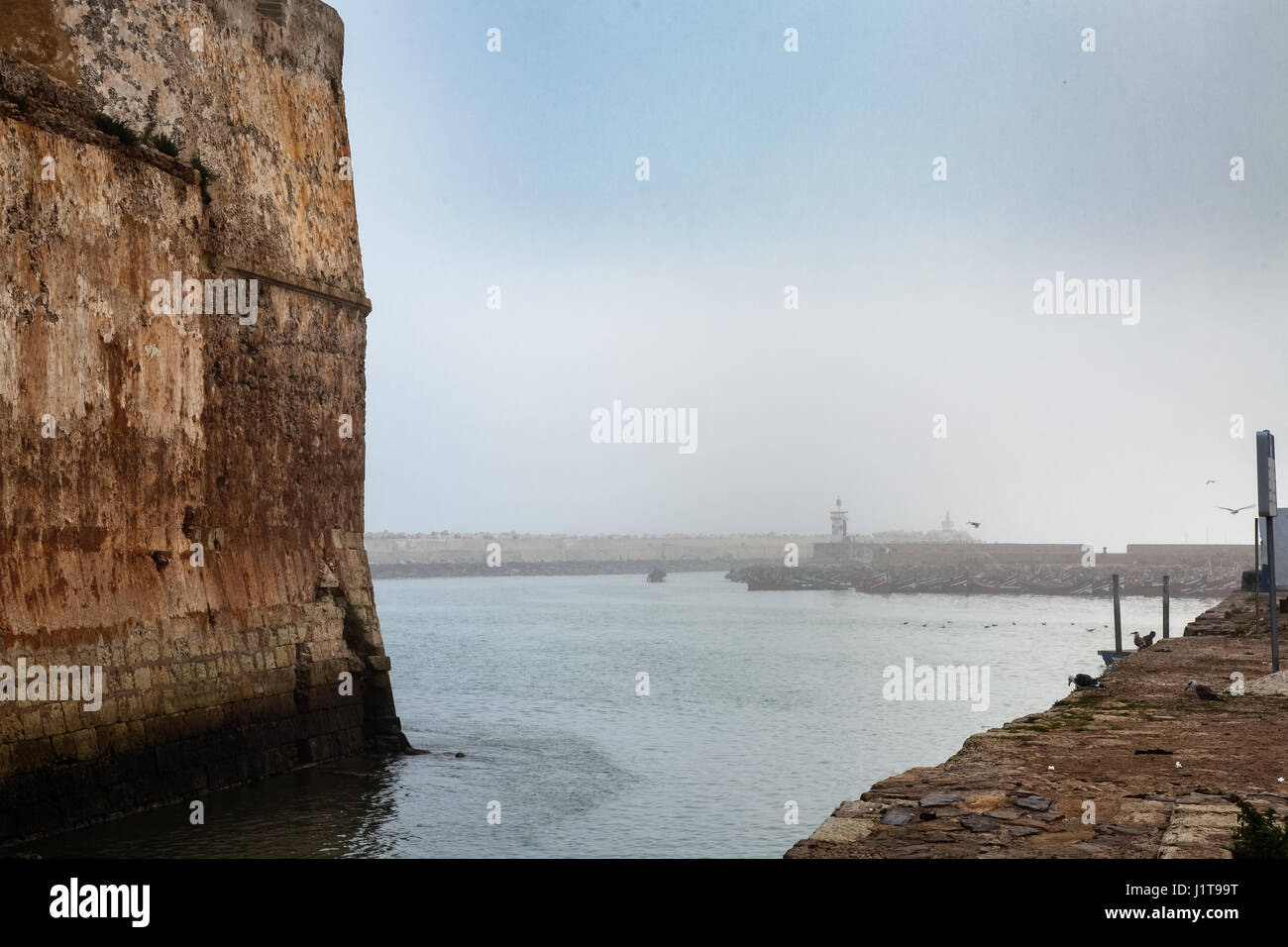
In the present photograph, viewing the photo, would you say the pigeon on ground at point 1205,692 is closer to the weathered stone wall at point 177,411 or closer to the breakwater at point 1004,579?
the weathered stone wall at point 177,411

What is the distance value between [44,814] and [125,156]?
22.6ft

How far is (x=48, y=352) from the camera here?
37.9 feet

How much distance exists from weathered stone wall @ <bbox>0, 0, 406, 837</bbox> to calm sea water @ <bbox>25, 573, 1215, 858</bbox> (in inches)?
38.6

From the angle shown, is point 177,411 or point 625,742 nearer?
point 177,411

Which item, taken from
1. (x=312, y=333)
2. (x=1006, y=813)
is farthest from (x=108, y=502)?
(x=1006, y=813)

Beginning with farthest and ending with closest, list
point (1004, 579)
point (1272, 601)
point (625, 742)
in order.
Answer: point (1004, 579) < point (625, 742) < point (1272, 601)

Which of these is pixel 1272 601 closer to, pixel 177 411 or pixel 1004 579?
pixel 177 411

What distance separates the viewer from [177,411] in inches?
529

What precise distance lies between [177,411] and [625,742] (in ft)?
35.4

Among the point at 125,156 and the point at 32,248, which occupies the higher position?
the point at 125,156

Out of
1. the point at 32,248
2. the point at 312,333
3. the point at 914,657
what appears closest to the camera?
the point at 32,248

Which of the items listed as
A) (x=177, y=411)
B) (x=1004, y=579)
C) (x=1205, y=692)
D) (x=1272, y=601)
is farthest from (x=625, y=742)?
(x=1004, y=579)
